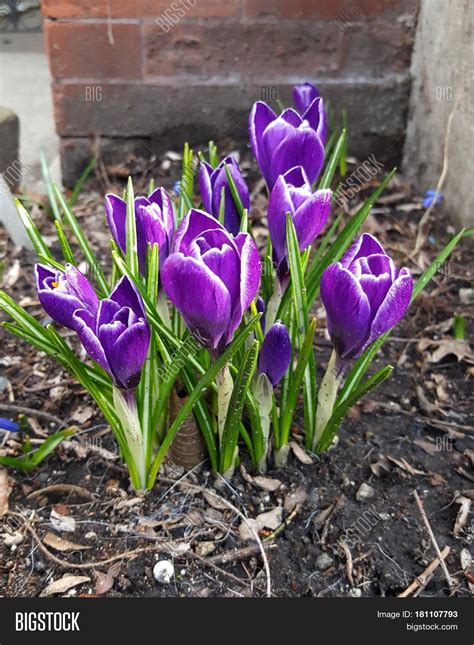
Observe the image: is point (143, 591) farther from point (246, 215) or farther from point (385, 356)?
point (385, 356)

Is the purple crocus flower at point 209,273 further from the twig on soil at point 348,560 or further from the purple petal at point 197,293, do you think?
the twig on soil at point 348,560

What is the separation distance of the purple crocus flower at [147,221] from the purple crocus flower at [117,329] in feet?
0.59

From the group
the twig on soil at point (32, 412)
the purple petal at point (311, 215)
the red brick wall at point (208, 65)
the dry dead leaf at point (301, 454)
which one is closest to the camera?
the purple petal at point (311, 215)

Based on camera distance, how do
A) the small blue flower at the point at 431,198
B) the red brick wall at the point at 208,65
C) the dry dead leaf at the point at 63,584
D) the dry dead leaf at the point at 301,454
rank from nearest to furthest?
the dry dead leaf at the point at 63,584 → the dry dead leaf at the point at 301,454 → the small blue flower at the point at 431,198 → the red brick wall at the point at 208,65

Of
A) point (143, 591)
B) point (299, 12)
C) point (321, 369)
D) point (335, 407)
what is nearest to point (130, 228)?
point (335, 407)

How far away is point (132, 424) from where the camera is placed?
119 centimetres

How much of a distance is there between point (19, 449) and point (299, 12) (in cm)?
182

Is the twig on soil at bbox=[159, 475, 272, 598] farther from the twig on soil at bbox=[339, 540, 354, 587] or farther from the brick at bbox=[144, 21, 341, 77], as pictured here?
the brick at bbox=[144, 21, 341, 77]

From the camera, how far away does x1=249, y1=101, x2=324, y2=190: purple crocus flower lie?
3.96 feet

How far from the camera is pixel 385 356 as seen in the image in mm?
1856

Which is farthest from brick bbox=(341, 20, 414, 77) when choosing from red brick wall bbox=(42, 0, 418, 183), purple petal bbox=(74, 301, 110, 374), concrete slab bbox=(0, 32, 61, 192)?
purple petal bbox=(74, 301, 110, 374)

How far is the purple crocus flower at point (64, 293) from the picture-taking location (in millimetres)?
1020

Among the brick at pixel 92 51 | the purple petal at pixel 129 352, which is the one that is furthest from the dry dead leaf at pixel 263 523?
the brick at pixel 92 51

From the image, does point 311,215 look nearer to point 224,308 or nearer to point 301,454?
point 224,308
